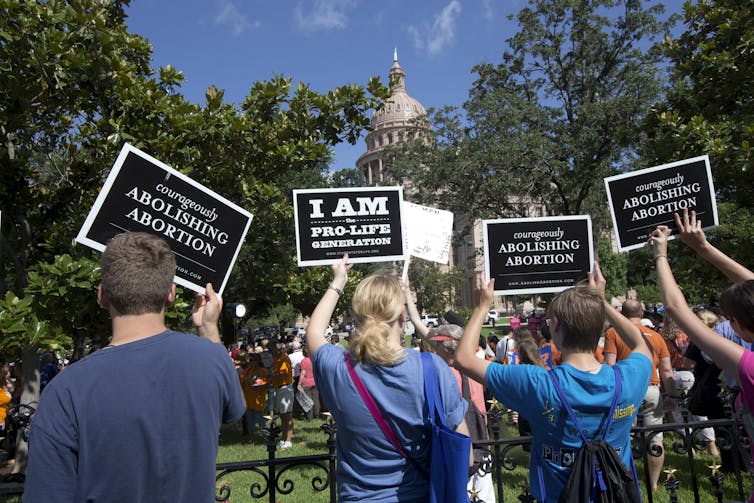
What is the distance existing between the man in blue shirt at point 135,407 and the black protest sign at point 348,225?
2560mm

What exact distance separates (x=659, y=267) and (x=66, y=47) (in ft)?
19.3

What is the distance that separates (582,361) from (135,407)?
1.93 m

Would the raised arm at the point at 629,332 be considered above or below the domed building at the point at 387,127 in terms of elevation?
below

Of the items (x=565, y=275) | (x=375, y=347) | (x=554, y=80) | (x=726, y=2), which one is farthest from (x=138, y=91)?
(x=554, y=80)

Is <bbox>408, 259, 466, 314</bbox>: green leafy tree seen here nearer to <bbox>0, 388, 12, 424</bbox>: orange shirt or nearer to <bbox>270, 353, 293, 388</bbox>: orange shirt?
<bbox>270, 353, 293, 388</bbox>: orange shirt

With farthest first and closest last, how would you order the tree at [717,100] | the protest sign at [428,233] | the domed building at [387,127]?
1. the domed building at [387,127]
2. the tree at [717,100]
3. the protest sign at [428,233]

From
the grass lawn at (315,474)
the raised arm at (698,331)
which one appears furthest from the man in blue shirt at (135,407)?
the grass lawn at (315,474)

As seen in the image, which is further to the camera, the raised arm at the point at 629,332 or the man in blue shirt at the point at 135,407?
the raised arm at the point at 629,332

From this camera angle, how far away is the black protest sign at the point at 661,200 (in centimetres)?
462

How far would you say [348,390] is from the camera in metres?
2.37

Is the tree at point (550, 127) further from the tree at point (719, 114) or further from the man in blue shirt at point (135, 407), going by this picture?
the man in blue shirt at point (135, 407)

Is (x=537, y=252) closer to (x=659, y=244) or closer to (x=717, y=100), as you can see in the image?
(x=659, y=244)

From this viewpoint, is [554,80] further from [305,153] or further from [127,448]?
[127,448]

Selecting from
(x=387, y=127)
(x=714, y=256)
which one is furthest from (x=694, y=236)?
(x=387, y=127)
